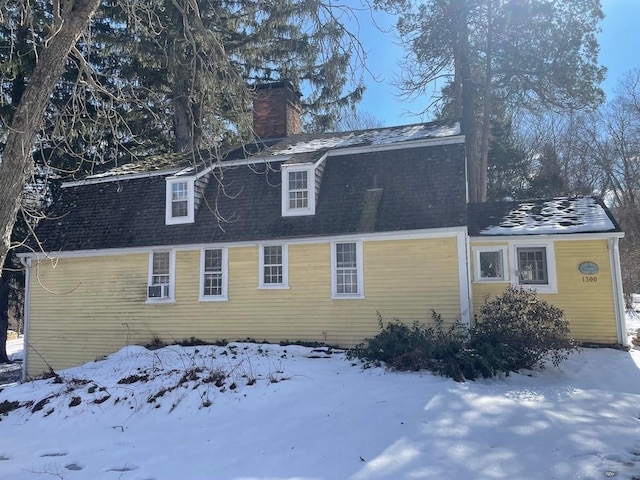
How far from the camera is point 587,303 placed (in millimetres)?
11594

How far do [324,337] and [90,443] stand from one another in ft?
21.8

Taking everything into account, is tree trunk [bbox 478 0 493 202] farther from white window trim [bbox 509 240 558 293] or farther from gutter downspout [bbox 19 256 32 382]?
gutter downspout [bbox 19 256 32 382]

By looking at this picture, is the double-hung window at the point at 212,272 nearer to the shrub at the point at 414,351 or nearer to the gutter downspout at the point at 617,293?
the shrub at the point at 414,351

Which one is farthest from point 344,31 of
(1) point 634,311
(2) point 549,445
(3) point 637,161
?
(3) point 637,161

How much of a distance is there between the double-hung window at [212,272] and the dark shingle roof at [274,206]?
53cm

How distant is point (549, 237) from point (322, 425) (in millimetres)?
8468

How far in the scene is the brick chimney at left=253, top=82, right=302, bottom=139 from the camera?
16.6 meters

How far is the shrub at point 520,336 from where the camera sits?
831 centimetres

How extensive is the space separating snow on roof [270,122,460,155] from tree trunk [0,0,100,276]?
8314 millimetres

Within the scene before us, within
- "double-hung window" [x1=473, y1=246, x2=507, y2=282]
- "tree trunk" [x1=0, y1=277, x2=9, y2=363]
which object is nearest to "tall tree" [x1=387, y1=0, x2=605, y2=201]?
"double-hung window" [x1=473, y1=246, x2=507, y2=282]

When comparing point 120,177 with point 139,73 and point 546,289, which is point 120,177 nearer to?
point 139,73

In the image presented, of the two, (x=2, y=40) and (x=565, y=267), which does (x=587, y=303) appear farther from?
(x=2, y=40)

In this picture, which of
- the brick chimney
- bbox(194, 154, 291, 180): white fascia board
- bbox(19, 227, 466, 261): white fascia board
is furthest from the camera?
the brick chimney

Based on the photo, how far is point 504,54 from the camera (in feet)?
62.4
